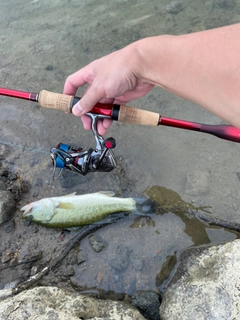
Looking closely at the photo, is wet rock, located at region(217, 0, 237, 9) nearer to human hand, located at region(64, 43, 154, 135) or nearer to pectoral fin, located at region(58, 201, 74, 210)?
human hand, located at region(64, 43, 154, 135)

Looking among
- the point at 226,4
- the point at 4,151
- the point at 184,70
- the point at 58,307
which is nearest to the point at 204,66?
the point at 184,70

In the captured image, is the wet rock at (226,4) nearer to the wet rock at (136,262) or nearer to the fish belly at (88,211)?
the fish belly at (88,211)

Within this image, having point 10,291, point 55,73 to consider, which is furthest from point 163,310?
point 55,73

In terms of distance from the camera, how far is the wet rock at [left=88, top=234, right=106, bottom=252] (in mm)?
3455

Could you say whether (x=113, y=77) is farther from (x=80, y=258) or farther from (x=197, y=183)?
(x=80, y=258)

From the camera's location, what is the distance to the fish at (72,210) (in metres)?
3.51

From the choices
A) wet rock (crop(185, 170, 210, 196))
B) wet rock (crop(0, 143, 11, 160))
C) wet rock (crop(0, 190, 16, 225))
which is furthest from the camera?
wet rock (crop(0, 143, 11, 160))

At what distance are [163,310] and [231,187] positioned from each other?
175 centimetres

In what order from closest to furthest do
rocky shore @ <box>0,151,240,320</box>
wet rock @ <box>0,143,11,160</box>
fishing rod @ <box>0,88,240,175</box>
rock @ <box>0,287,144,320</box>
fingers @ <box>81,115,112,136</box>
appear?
rock @ <box>0,287,144,320</box> < rocky shore @ <box>0,151,240,320</box> < fishing rod @ <box>0,88,240,175</box> < fingers @ <box>81,115,112,136</box> < wet rock @ <box>0,143,11,160</box>

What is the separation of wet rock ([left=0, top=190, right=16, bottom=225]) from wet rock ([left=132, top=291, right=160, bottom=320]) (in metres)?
1.70

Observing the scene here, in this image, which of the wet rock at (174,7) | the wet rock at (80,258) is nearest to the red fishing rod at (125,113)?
the wet rock at (80,258)

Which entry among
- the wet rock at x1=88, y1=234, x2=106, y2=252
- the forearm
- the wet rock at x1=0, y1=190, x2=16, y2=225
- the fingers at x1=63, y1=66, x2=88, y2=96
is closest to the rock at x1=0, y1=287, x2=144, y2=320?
the wet rock at x1=88, y1=234, x2=106, y2=252

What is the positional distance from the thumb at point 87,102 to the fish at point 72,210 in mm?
1272

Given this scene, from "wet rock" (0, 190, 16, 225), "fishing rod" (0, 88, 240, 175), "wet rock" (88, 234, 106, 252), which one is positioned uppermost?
"fishing rod" (0, 88, 240, 175)
